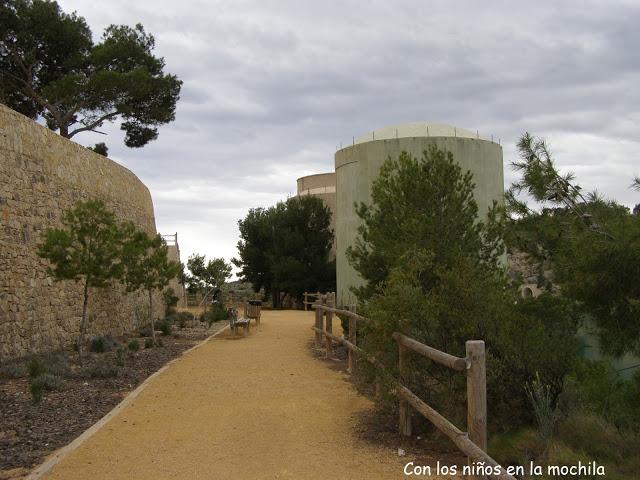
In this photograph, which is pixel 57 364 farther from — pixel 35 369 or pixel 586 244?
pixel 586 244

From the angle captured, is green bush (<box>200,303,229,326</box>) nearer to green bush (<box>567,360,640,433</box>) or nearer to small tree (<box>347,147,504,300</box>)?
small tree (<box>347,147,504,300</box>)

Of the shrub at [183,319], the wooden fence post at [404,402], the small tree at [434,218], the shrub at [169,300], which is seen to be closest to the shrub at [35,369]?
the small tree at [434,218]

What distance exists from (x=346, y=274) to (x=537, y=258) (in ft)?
49.4

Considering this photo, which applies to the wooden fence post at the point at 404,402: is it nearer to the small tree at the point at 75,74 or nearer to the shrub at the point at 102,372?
the shrub at the point at 102,372

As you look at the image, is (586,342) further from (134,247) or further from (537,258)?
(134,247)

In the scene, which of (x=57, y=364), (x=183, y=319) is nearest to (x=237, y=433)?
(x=57, y=364)

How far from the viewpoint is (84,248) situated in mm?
12820

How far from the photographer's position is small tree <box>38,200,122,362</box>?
483 inches

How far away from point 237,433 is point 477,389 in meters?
3.18

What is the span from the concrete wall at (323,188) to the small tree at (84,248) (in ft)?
89.2

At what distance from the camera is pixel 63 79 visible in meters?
24.7

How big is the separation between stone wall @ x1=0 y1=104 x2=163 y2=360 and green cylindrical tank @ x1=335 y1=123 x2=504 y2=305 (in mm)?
8010

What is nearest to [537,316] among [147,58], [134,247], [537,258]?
[537,258]

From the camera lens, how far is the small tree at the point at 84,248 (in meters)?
12.3
